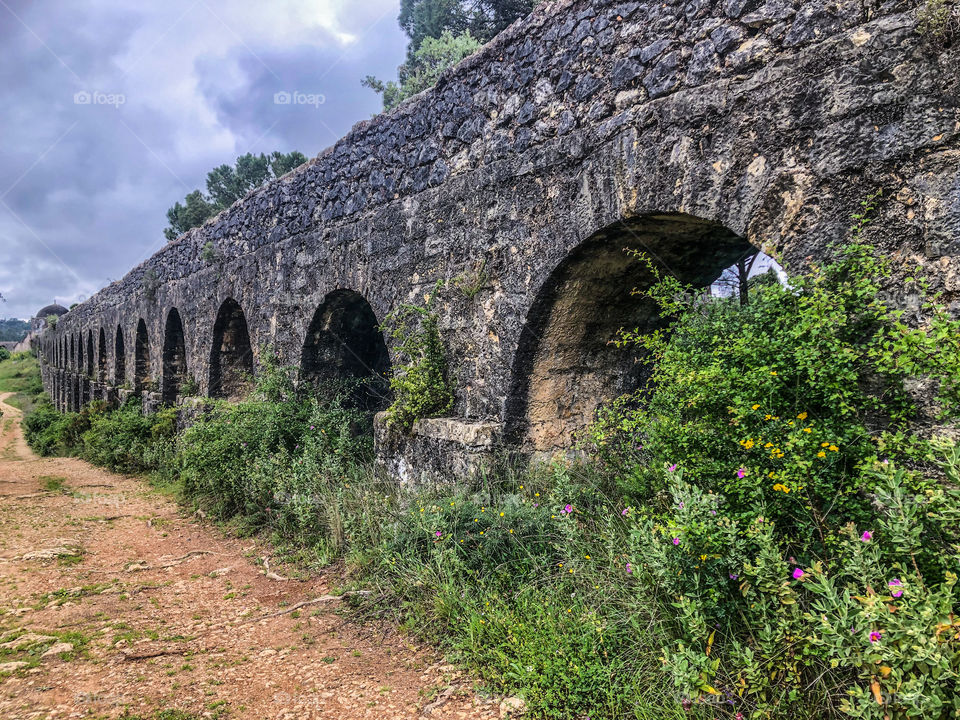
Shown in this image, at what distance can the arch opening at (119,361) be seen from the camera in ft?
47.1

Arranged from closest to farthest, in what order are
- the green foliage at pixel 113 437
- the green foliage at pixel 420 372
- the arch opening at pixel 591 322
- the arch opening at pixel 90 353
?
the arch opening at pixel 591 322 < the green foliage at pixel 420 372 < the green foliage at pixel 113 437 < the arch opening at pixel 90 353

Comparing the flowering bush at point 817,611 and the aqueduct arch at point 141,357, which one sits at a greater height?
the aqueduct arch at point 141,357

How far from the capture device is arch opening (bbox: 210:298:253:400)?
8.83 meters

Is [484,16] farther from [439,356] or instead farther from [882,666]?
[882,666]

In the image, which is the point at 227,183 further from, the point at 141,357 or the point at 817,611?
the point at 817,611

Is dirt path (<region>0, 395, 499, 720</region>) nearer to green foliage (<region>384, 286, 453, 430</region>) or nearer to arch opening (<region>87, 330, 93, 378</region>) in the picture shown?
green foliage (<region>384, 286, 453, 430</region>)

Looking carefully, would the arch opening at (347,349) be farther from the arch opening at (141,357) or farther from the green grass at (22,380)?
the green grass at (22,380)

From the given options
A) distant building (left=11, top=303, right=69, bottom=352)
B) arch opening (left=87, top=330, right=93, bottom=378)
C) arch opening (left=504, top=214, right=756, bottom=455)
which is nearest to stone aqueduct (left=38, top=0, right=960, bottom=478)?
arch opening (left=504, top=214, right=756, bottom=455)

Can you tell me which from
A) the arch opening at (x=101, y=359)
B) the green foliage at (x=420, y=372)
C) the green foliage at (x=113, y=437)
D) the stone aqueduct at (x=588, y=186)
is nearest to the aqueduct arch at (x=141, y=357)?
the green foliage at (x=113, y=437)

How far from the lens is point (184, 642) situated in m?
3.16

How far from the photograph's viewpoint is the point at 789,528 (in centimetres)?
222

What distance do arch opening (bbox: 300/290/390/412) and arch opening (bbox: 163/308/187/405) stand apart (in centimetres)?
541

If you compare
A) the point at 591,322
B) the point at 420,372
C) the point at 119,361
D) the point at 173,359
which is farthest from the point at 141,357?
the point at 591,322

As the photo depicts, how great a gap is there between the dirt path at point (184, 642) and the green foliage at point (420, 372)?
4.81 ft
